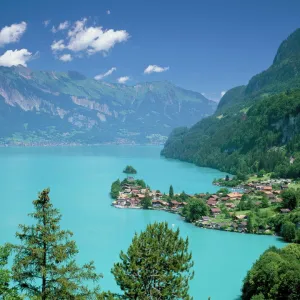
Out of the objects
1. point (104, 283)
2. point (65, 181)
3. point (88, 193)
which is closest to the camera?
point (104, 283)

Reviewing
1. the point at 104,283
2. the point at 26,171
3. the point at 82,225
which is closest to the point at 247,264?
the point at 104,283

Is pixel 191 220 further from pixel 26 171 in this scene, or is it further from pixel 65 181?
pixel 26 171

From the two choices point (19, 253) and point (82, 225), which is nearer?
point (19, 253)

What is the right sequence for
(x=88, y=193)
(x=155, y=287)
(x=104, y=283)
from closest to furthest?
(x=155, y=287)
(x=104, y=283)
(x=88, y=193)

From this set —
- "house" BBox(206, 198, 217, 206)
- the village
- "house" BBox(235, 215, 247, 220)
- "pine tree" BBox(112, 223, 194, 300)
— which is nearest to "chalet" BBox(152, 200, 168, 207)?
the village

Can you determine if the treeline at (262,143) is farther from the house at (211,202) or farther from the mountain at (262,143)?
the house at (211,202)

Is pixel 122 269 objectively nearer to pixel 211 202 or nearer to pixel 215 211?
pixel 215 211
